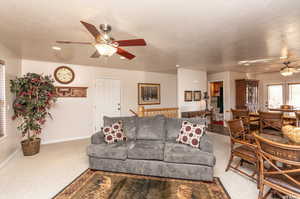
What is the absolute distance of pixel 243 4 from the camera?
1.63 meters

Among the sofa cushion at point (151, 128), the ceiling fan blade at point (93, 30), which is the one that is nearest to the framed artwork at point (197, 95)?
the sofa cushion at point (151, 128)

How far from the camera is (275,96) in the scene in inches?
272

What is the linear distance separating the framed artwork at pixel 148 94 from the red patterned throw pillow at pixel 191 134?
3.48 meters

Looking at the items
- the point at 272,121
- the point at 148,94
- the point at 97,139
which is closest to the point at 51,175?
the point at 97,139

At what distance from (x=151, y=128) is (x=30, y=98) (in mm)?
3028

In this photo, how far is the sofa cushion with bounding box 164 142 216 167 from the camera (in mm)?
2191

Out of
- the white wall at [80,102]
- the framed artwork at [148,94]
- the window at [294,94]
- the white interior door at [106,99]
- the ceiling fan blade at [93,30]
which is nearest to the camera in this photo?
the ceiling fan blade at [93,30]

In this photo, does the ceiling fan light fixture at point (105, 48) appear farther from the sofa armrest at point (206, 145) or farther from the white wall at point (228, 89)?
the white wall at point (228, 89)

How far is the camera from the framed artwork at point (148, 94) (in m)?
6.04

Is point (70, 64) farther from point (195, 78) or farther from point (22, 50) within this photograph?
point (195, 78)

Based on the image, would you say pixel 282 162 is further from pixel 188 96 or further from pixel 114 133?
pixel 188 96

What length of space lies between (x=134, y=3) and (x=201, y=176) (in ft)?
8.41

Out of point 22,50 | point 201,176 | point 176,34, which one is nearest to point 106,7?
point 176,34

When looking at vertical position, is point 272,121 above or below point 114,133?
above
